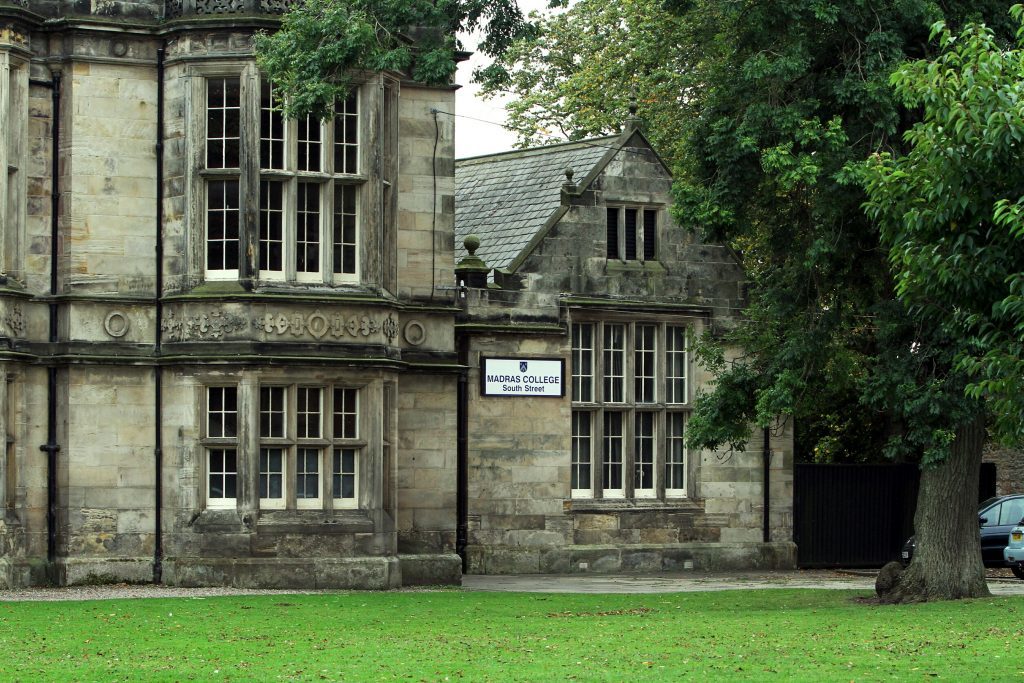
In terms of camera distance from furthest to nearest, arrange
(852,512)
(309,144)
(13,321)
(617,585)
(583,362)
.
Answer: (852,512)
(583,362)
(617,585)
(309,144)
(13,321)

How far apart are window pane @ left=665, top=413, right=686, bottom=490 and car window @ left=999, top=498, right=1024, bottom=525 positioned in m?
6.85

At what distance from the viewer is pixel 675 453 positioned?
3144cm

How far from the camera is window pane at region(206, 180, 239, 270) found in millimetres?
25438

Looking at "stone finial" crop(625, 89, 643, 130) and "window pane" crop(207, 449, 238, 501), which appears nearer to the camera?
"window pane" crop(207, 449, 238, 501)

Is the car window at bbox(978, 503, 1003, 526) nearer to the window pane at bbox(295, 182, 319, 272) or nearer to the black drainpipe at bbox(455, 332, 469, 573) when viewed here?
the black drainpipe at bbox(455, 332, 469, 573)

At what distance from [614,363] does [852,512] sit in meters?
5.80

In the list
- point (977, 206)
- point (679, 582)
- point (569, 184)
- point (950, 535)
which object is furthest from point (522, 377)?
point (977, 206)

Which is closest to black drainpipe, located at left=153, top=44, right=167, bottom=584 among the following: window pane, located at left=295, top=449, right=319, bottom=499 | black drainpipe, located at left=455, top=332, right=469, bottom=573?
window pane, located at left=295, top=449, right=319, bottom=499

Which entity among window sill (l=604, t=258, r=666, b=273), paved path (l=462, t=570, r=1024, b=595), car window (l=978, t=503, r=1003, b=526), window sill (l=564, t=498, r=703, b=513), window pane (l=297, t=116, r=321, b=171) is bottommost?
paved path (l=462, t=570, r=1024, b=595)

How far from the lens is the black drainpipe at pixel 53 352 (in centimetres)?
2530

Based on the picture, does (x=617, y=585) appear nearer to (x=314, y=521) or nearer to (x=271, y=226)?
(x=314, y=521)

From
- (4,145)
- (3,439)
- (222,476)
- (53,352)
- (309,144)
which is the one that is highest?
(309,144)

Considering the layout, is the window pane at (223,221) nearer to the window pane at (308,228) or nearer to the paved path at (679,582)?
the window pane at (308,228)

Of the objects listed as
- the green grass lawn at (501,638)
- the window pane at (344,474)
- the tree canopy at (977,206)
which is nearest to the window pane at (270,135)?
the window pane at (344,474)
